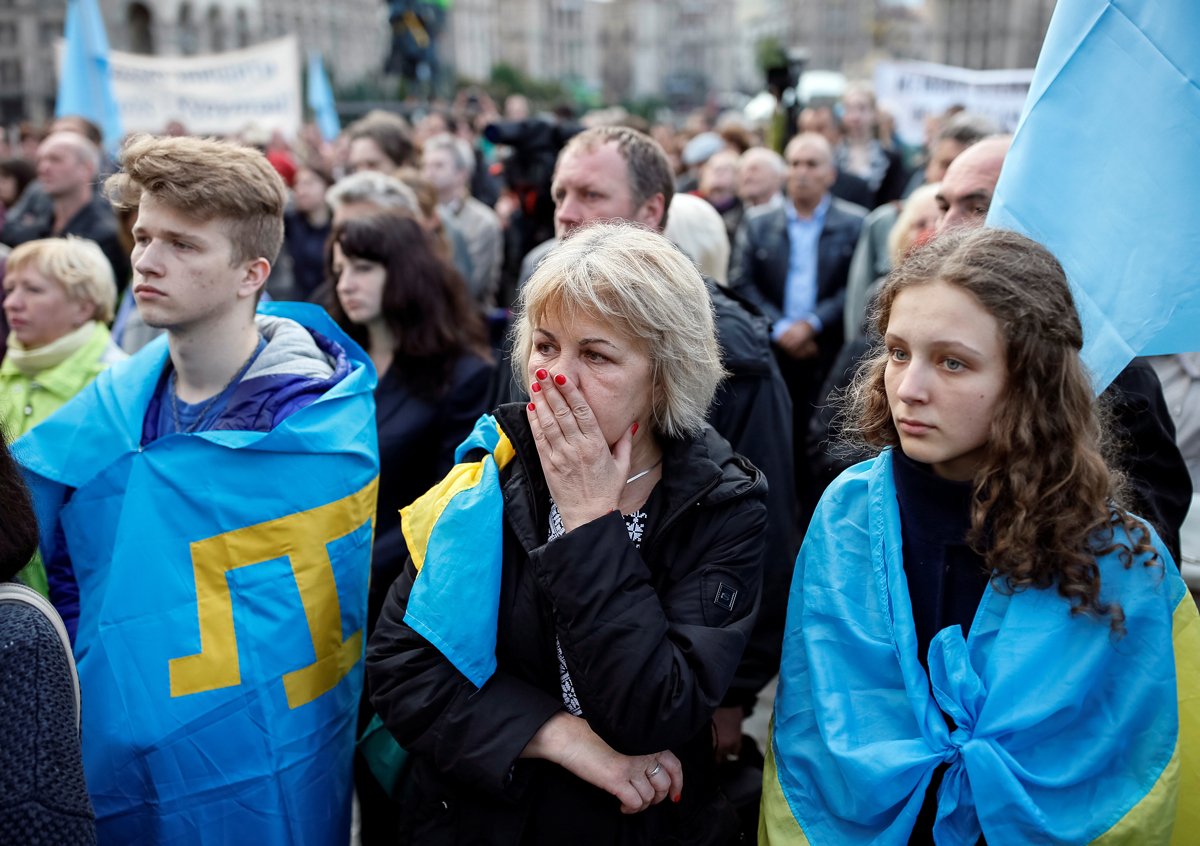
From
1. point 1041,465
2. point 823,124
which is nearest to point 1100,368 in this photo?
point 1041,465

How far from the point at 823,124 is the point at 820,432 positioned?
6.93 meters

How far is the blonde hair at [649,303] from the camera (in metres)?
2.02

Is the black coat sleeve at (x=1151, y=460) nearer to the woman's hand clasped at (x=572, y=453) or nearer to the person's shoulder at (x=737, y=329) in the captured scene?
the person's shoulder at (x=737, y=329)

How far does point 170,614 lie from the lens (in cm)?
244

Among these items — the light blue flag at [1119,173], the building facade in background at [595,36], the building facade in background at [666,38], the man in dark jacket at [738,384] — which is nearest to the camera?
the light blue flag at [1119,173]

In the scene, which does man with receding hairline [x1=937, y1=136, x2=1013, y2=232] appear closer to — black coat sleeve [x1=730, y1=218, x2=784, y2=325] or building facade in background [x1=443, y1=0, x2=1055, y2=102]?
black coat sleeve [x1=730, y1=218, x2=784, y2=325]

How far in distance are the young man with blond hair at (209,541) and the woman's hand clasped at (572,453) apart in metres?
0.80

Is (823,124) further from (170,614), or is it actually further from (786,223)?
(170,614)

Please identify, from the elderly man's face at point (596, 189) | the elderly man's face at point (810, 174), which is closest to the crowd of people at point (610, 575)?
the elderly man's face at point (596, 189)

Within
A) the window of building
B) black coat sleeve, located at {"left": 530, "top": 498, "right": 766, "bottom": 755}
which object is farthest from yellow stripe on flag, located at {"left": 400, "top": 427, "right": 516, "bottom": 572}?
the window of building

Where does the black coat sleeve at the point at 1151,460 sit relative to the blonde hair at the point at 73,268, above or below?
below

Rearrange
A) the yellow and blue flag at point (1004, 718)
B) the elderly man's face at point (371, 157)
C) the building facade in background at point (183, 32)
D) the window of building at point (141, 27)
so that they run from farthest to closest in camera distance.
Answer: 1. the window of building at point (141, 27)
2. the building facade in background at point (183, 32)
3. the elderly man's face at point (371, 157)
4. the yellow and blue flag at point (1004, 718)

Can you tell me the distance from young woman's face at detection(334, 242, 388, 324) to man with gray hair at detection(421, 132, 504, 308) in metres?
2.68

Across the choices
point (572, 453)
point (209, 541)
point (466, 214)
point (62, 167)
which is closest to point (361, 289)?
point (209, 541)
